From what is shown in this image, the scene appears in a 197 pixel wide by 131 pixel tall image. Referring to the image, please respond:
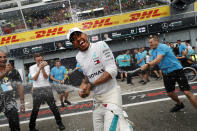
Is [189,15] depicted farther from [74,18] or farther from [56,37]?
[56,37]

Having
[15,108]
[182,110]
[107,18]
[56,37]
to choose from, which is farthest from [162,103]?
[56,37]

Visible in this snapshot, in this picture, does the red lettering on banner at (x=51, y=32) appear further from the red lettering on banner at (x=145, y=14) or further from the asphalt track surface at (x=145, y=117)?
the asphalt track surface at (x=145, y=117)

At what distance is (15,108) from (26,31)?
1215 cm

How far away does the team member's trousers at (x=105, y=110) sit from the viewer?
1739mm

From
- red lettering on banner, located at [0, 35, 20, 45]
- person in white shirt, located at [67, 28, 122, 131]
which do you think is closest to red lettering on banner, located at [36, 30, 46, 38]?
red lettering on banner, located at [0, 35, 20, 45]

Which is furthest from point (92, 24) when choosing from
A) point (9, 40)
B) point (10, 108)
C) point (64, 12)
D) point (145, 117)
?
point (10, 108)

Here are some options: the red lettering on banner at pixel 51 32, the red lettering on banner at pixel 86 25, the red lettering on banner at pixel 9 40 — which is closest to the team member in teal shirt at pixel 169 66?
the red lettering on banner at pixel 86 25

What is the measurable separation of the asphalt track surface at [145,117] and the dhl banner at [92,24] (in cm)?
858

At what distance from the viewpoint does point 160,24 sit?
11.7 metres

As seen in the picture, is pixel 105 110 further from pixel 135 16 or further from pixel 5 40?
pixel 5 40

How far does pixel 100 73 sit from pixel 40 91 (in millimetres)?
2295

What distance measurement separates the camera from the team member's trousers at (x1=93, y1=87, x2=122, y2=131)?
1739 mm

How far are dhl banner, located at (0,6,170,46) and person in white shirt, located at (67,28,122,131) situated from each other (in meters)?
11.1

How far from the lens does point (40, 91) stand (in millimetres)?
3688
